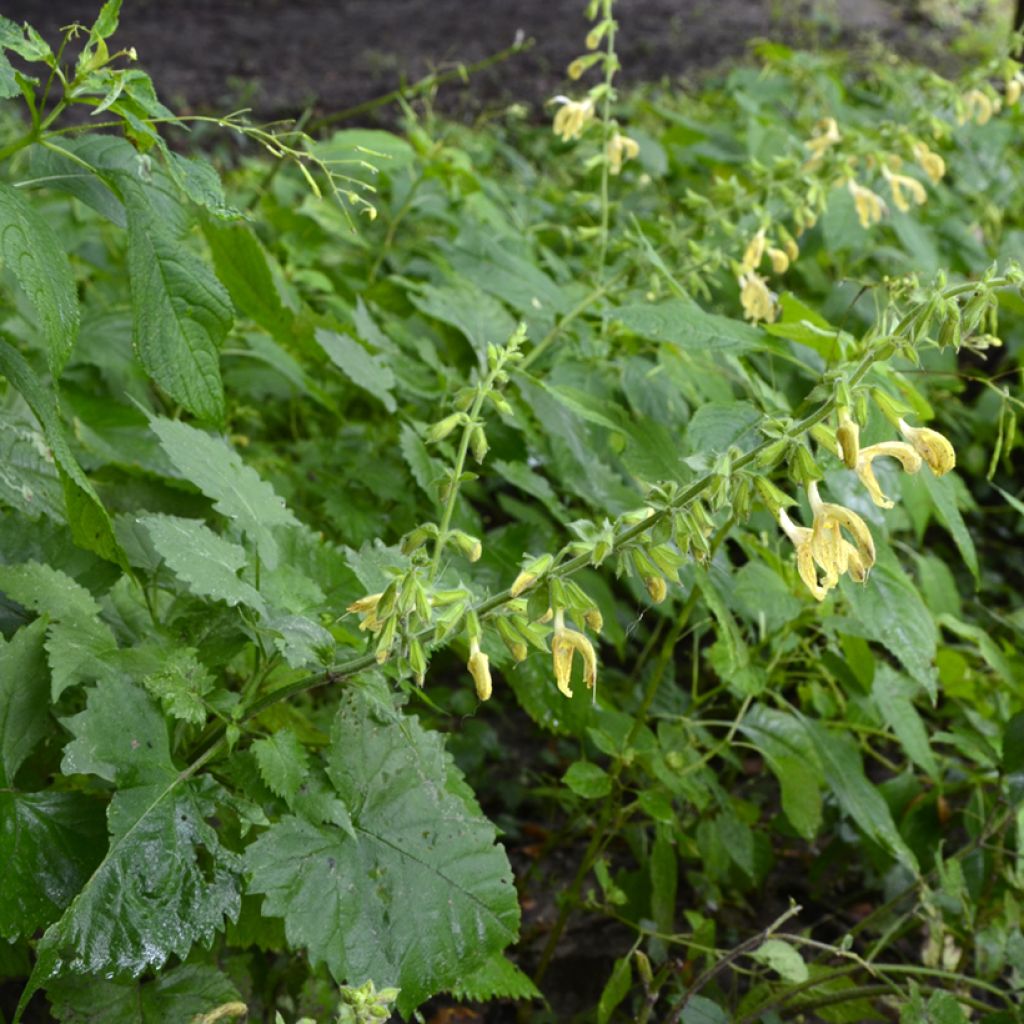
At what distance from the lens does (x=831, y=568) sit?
1.21 m

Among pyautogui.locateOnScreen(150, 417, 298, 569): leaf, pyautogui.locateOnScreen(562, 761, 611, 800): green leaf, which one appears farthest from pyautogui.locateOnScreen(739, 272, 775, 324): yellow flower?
pyautogui.locateOnScreen(150, 417, 298, 569): leaf

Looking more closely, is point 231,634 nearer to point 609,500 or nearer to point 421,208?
point 609,500

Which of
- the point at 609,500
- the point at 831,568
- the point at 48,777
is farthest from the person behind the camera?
the point at 609,500

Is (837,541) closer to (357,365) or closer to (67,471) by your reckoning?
(67,471)

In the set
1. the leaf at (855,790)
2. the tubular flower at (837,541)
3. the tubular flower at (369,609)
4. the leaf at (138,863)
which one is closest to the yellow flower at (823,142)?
the leaf at (855,790)

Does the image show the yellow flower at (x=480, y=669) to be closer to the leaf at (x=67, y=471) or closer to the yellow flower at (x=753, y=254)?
the leaf at (x=67, y=471)

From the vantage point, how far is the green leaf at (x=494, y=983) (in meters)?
1.53

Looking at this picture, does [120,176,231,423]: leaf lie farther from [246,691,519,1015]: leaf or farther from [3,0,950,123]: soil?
[3,0,950,123]: soil

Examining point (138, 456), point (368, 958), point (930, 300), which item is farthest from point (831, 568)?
point (138, 456)

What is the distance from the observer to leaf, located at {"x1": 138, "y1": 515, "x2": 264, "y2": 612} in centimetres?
135

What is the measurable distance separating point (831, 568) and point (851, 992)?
921 millimetres

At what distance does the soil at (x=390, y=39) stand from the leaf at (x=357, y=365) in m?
4.30

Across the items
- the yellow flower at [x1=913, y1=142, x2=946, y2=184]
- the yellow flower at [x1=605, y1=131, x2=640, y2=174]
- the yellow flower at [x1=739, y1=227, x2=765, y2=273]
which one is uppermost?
the yellow flower at [x1=605, y1=131, x2=640, y2=174]

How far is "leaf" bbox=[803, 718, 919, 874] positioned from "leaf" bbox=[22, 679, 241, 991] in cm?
112
